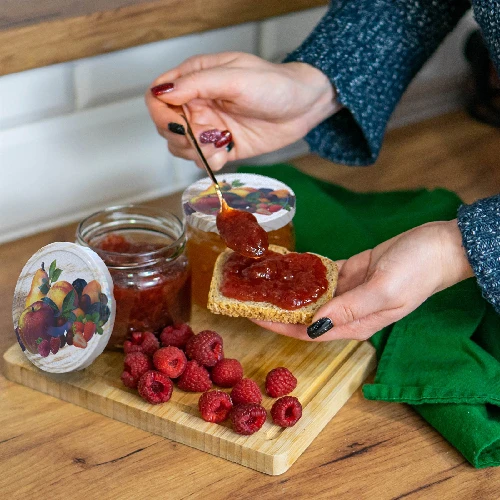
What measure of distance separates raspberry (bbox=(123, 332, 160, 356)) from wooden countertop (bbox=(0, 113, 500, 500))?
0.10 meters

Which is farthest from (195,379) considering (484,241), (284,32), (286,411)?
(284,32)

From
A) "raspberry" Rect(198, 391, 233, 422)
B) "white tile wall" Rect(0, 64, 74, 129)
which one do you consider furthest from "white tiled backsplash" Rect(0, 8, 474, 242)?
"raspberry" Rect(198, 391, 233, 422)

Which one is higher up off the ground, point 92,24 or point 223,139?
point 92,24

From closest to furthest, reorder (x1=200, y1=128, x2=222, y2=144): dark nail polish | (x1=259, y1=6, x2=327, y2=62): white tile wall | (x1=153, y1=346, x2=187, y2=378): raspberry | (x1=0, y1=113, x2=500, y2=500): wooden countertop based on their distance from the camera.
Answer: (x1=0, y1=113, x2=500, y2=500): wooden countertop, (x1=153, y1=346, x2=187, y2=378): raspberry, (x1=200, y1=128, x2=222, y2=144): dark nail polish, (x1=259, y1=6, x2=327, y2=62): white tile wall

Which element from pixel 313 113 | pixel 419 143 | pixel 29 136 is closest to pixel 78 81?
pixel 29 136

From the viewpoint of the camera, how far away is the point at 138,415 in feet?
3.66

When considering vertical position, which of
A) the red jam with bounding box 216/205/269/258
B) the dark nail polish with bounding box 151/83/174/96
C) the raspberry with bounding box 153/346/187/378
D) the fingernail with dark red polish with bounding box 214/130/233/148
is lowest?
the raspberry with bounding box 153/346/187/378

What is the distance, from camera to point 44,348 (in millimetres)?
1132

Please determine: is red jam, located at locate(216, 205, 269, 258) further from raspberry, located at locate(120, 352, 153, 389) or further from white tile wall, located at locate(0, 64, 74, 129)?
white tile wall, located at locate(0, 64, 74, 129)

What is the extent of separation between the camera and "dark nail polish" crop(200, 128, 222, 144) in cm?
140

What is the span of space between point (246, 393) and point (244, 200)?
35cm

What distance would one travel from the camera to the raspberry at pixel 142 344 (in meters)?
1.17

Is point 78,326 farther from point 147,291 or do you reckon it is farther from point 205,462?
point 205,462

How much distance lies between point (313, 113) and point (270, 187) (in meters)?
0.21
